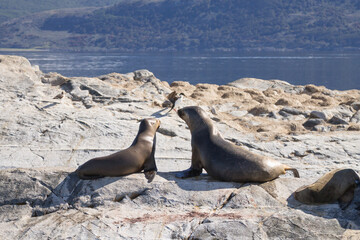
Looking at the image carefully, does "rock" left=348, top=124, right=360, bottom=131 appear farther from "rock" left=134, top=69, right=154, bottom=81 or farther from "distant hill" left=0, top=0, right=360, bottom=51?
"distant hill" left=0, top=0, right=360, bottom=51

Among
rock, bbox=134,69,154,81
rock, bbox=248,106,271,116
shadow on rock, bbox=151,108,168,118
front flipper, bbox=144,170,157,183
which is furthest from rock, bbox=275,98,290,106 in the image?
front flipper, bbox=144,170,157,183

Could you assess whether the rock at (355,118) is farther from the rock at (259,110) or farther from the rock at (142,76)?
the rock at (142,76)

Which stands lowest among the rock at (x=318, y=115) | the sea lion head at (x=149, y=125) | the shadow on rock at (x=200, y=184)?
the rock at (x=318, y=115)

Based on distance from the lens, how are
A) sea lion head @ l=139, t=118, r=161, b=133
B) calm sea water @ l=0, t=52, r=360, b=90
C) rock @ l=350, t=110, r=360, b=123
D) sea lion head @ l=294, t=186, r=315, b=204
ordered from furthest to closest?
calm sea water @ l=0, t=52, r=360, b=90
rock @ l=350, t=110, r=360, b=123
sea lion head @ l=139, t=118, r=161, b=133
sea lion head @ l=294, t=186, r=315, b=204

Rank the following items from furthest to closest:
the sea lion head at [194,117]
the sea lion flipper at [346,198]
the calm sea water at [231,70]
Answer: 1. the calm sea water at [231,70]
2. the sea lion head at [194,117]
3. the sea lion flipper at [346,198]

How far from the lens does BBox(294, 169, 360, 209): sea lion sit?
5785 millimetres

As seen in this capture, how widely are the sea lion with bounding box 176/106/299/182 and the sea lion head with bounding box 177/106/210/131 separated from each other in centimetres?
3

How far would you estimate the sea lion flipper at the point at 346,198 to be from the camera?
5723mm

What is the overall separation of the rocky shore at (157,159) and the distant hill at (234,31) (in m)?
138

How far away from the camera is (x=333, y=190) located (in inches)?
231

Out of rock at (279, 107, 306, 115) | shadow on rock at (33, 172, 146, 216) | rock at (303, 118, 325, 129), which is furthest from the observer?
rock at (279, 107, 306, 115)

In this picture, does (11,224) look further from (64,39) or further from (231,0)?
(231,0)

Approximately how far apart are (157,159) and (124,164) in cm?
212

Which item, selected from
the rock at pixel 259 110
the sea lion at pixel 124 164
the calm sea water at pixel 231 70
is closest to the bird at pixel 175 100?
the rock at pixel 259 110
